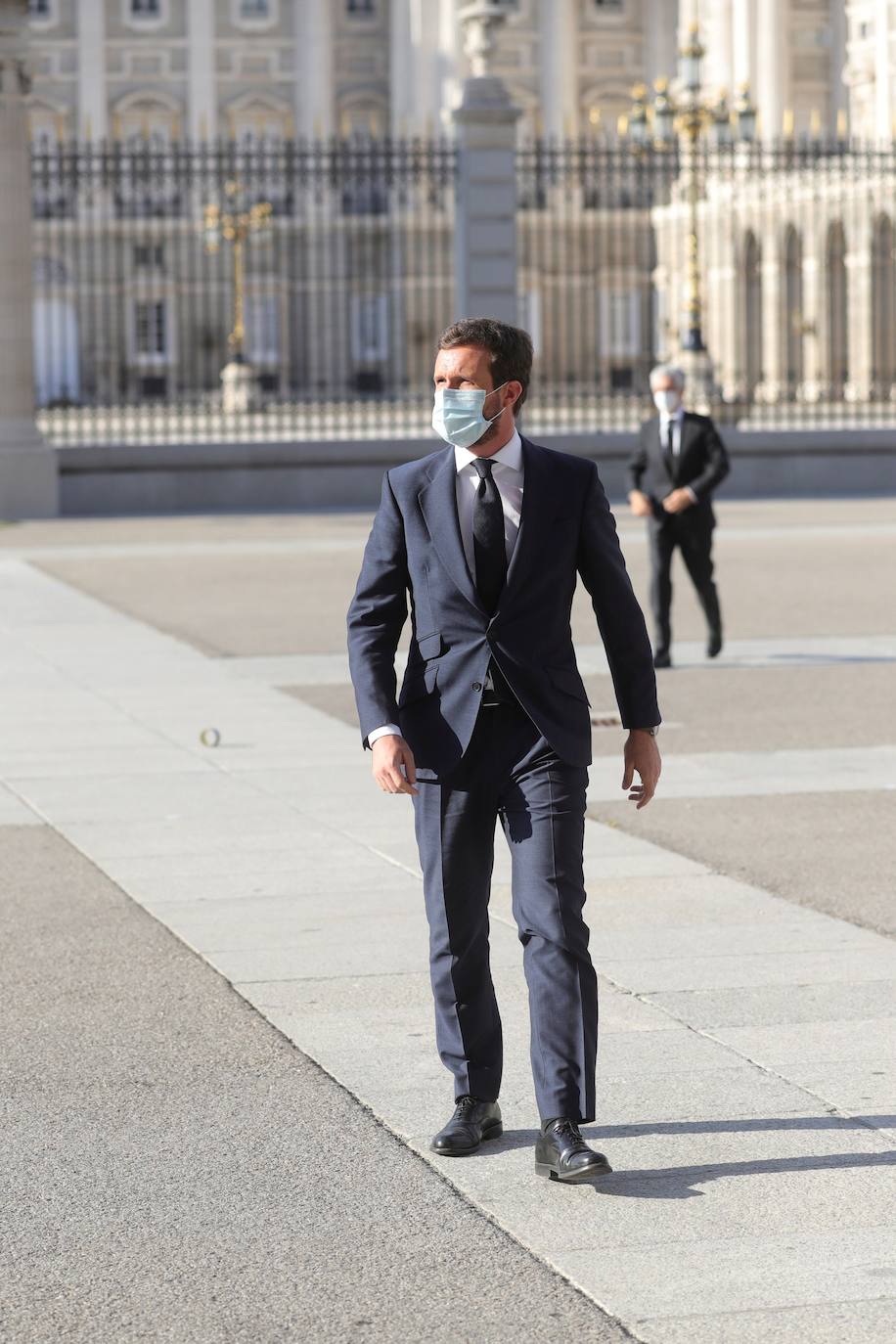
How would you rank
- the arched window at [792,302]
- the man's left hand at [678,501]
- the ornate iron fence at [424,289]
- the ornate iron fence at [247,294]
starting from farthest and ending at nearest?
1. the ornate iron fence at [247,294]
2. the arched window at [792,302]
3. the ornate iron fence at [424,289]
4. the man's left hand at [678,501]

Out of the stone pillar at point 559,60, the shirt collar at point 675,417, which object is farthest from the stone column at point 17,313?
the stone pillar at point 559,60

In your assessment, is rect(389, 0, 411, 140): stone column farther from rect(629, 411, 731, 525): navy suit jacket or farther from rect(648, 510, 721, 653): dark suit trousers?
rect(648, 510, 721, 653): dark suit trousers

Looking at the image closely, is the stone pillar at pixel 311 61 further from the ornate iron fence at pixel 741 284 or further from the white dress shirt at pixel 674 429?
the white dress shirt at pixel 674 429

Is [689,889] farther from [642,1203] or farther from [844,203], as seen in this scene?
[844,203]

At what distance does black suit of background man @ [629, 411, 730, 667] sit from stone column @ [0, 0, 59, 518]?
1471 cm

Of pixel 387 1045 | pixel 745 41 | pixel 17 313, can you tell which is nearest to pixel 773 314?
pixel 745 41

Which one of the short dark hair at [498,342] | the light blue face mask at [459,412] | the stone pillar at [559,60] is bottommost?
the light blue face mask at [459,412]

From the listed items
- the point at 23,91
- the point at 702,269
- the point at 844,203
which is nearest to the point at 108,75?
the point at 702,269

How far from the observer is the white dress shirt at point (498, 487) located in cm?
525

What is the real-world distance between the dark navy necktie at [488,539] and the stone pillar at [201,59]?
79.6 metres

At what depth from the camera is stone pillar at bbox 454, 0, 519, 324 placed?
29.4 metres

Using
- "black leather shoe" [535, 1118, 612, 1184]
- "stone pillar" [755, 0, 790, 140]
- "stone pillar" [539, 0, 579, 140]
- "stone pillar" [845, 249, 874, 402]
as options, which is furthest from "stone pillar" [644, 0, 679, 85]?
"black leather shoe" [535, 1118, 612, 1184]

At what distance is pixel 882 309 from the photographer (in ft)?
174

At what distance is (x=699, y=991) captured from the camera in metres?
6.83
